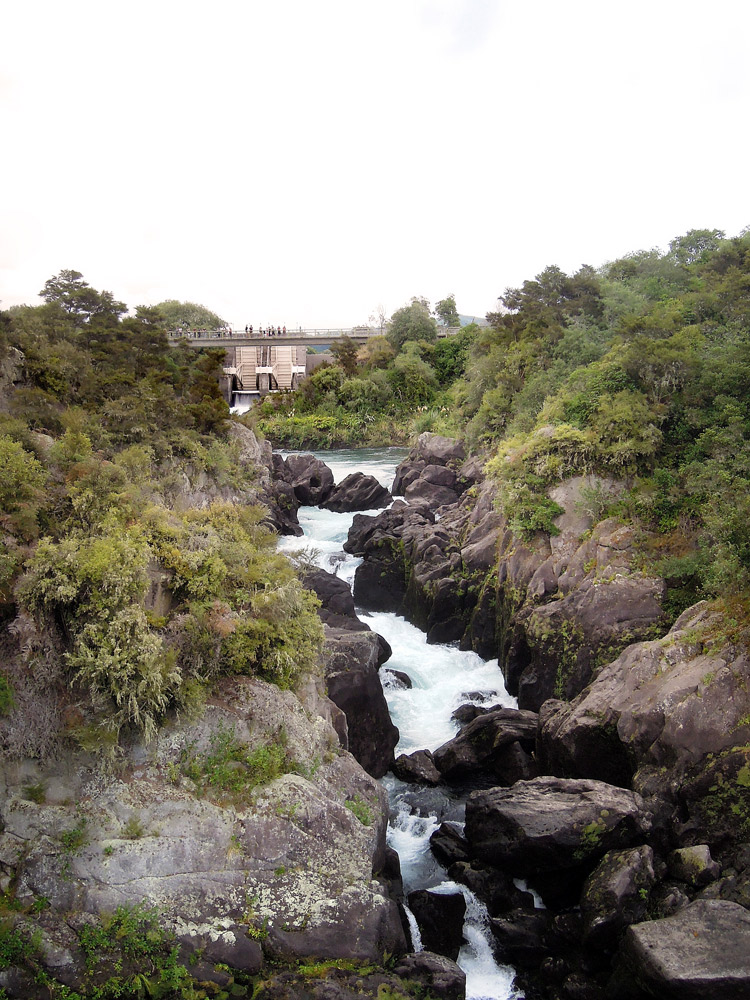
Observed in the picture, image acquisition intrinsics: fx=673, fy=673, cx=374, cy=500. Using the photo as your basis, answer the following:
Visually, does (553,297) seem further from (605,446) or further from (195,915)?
(195,915)

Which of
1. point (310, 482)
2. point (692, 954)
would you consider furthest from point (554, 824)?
point (310, 482)

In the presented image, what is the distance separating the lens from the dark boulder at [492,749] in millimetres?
16016

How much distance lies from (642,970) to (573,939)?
1860 mm

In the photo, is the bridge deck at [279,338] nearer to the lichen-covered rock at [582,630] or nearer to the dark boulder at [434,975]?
the lichen-covered rock at [582,630]

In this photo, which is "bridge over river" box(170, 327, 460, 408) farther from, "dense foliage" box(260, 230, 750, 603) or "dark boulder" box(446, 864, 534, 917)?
"dark boulder" box(446, 864, 534, 917)

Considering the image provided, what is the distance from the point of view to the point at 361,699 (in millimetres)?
16172

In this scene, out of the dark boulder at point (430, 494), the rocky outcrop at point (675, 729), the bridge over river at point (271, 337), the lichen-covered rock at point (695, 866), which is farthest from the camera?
the bridge over river at point (271, 337)

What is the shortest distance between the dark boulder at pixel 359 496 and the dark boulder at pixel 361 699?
67.1 feet

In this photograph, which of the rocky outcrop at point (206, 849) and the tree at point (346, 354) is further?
the tree at point (346, 354)

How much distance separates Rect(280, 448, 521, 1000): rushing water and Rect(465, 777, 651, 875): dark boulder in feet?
3.70

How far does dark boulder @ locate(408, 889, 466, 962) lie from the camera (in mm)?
11797

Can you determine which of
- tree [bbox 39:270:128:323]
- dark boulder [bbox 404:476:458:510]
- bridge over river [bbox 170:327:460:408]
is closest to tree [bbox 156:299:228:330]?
bridge over river [bbox 170:327:460:408]

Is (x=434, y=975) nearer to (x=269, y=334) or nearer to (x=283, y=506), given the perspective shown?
(x=283, y=506)

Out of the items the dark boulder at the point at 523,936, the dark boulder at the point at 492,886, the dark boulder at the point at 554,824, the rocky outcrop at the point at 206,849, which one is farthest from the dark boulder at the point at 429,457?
the rocky outcrop at the point at 206,849
